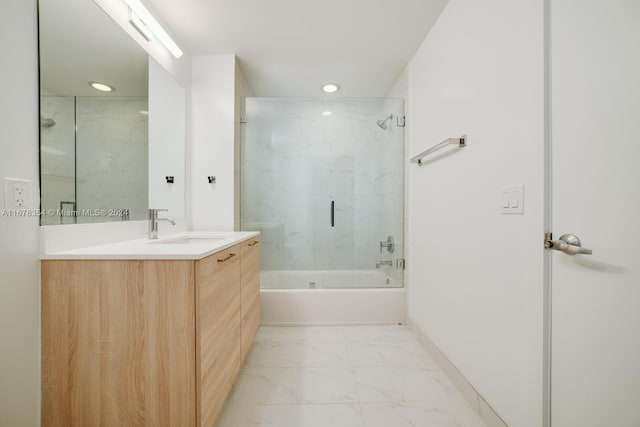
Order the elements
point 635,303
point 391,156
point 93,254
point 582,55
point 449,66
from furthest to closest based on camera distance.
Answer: point 391,156, point 449,66, point 93,254, point 582,55, point 635,303

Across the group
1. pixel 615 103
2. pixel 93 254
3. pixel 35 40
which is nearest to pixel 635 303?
pixel 615 103

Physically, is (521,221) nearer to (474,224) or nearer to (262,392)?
(474,224)

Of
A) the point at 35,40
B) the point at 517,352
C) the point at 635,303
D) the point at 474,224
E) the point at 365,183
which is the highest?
the point at 35,40

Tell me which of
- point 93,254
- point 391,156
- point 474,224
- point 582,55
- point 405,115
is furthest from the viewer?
point 391,156

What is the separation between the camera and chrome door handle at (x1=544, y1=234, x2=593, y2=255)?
2.42 ft

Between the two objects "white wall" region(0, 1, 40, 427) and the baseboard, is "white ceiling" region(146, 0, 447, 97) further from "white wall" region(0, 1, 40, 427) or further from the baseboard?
the baseboard

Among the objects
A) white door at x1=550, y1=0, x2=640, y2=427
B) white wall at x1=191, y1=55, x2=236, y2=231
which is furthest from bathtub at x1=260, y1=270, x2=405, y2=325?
white door at x1=550, y1=0, x2=640, y2=427

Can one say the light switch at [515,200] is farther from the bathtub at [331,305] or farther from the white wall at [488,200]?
the bathtub at [331,305]

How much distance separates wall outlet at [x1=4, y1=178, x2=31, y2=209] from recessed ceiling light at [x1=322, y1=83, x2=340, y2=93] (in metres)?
2.35

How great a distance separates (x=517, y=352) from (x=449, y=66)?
5.07 ft

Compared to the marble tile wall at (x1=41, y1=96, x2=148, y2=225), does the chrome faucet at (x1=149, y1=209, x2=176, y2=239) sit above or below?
below

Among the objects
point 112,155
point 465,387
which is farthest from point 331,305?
point 112,155

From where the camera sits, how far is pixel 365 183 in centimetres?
255

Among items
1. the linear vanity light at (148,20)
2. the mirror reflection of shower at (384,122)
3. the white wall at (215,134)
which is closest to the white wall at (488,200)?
the mirror reflection of shower at (384,122)
